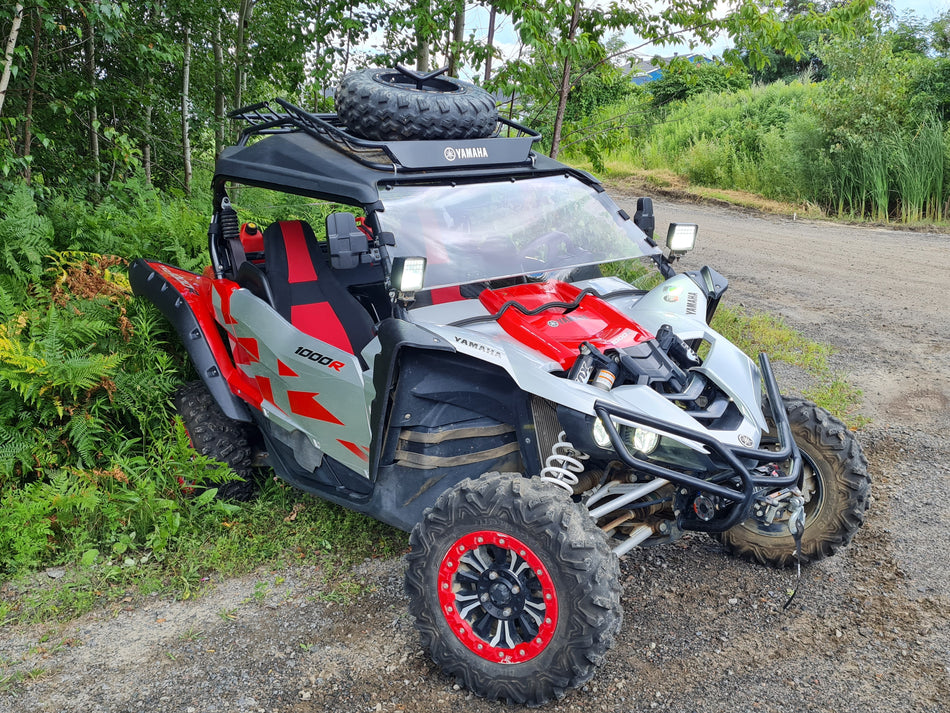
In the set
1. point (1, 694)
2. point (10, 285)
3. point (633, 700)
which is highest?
point (10, 285)

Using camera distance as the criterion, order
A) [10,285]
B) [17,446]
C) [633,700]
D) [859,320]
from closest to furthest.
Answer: [633,700], [17,446], [10,285], [859,320]

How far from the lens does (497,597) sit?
3.07 metres

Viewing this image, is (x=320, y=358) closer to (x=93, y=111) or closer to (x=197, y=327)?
(x=197, y=327)

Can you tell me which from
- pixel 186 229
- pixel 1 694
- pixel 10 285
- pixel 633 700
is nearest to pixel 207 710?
pixel 1 694

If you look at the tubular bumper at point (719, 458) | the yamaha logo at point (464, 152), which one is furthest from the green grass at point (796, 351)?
the yamaha logo at point (464, 152)

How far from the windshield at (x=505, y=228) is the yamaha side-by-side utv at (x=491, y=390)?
12mm

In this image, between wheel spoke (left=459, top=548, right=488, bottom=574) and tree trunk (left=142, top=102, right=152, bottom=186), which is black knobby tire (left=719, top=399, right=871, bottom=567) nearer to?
wheel spoke (left=459, top=548, right=488, bottom=574)

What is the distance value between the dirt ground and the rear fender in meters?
1.12

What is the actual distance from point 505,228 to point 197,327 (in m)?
2.08

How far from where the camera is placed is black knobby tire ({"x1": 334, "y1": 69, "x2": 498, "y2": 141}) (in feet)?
12.8

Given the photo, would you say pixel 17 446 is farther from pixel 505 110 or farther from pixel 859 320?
pixel 859 320

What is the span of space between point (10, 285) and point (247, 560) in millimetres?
3199

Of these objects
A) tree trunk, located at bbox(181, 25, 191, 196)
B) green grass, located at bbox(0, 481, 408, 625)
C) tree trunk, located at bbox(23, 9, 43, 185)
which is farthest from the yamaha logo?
tree trunk, located at bbox(181, 25, 191, 196)

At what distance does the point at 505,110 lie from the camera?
8.33m
